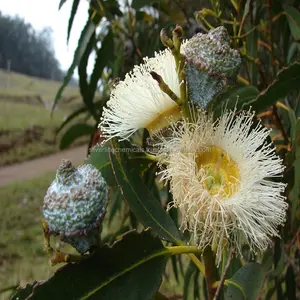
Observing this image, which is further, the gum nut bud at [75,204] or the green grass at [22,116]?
the green grass at [22,116]

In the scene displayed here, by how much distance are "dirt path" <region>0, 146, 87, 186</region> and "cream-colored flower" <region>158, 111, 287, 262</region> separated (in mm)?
5156

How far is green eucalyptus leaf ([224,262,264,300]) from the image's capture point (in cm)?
53

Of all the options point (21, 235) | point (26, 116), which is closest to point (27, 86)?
point (26, 116)

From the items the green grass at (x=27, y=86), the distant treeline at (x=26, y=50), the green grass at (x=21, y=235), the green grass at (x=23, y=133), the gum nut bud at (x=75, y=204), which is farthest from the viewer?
the green grass at (x=27, y=86)

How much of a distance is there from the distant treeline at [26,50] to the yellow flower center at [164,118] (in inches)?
267

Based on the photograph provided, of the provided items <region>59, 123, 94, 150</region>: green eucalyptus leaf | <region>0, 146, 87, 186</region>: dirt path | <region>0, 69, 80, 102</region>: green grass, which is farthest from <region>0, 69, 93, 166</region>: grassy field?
<region>59, 123, 94, 150</region>: green eucalyptus leaf

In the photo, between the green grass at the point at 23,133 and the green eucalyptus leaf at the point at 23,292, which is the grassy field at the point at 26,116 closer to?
the green grass at the point at 23,133

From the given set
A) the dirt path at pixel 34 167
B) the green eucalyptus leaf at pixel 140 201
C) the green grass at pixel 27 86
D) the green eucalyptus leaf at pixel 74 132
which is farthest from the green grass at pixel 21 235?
the green grass at pixel 27 86

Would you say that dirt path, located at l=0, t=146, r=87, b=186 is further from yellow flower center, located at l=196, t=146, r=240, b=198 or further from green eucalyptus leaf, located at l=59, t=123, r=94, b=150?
yellow flower center, located at l=196, t=146, r=240, b=198

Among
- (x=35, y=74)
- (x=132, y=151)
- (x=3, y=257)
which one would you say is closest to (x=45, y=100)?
(x=35, y=74)

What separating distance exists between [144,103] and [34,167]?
6.31 meters

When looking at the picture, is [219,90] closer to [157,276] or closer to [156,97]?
[156,97]

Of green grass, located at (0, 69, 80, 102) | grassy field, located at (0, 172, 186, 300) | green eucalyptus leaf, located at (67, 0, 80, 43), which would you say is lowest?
grassy field, located at (0, 172, 186, 300)

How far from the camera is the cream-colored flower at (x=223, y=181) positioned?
1.56 ft
